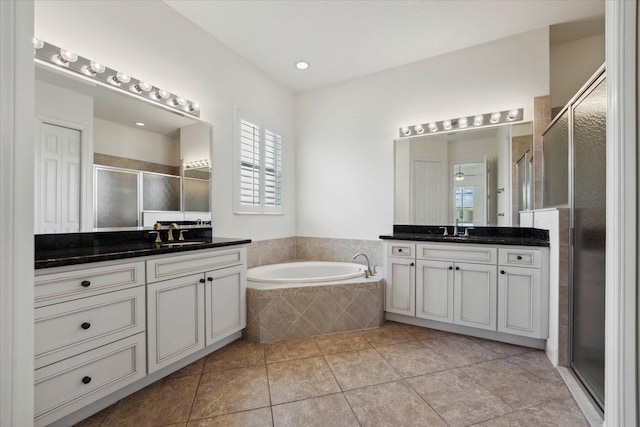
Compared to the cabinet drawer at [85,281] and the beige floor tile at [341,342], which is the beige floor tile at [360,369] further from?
the cabinet drawer at [85,281]

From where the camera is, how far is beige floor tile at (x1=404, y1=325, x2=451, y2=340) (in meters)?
2.64

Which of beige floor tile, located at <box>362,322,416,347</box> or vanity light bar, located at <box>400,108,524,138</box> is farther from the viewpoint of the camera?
vanity light bar, located at <box>400,108,524,138</box>

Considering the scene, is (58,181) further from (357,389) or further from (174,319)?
(357,389)

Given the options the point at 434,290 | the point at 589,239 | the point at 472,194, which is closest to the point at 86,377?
the point at 434,290

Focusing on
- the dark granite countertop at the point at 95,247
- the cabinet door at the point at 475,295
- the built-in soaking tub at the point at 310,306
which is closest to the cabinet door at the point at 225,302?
the built-in soaking tub at the point at 310,306

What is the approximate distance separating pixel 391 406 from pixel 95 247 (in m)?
2.05

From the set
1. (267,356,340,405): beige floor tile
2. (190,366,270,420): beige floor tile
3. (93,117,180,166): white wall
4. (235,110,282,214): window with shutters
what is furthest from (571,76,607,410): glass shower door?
(93,117,180,166): white wall

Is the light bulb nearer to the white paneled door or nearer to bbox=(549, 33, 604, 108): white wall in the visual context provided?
the white paneled door

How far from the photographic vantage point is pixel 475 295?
2.59m

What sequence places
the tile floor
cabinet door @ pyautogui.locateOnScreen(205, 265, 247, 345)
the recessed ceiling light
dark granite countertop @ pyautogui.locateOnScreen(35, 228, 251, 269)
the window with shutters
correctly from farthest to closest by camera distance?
1. the recessed ceiling light
2. the window with shutters
3. cabinet door @ pyautogui.locateOnScreen(205, 265, 247, 345)
4. the tile floor
5. dark granite countertop @ pyautogui.locateOnScreen(35, 228, 251, 269)

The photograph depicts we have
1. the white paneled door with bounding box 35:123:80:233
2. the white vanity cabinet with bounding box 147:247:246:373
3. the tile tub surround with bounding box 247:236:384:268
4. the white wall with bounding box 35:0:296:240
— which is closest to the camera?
the white paneled door with bounding box 35:123:80:233

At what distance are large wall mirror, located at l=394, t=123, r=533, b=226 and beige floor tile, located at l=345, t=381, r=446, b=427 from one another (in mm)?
1882

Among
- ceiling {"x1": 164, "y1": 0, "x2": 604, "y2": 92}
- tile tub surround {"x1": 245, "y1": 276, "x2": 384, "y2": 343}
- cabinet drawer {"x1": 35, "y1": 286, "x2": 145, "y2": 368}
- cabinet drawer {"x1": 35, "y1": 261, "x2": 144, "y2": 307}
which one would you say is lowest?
tile tub surround {"x1": 245, "y1": 276, "x2": 384, "y2": 343}

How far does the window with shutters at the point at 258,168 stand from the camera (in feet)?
10.5
